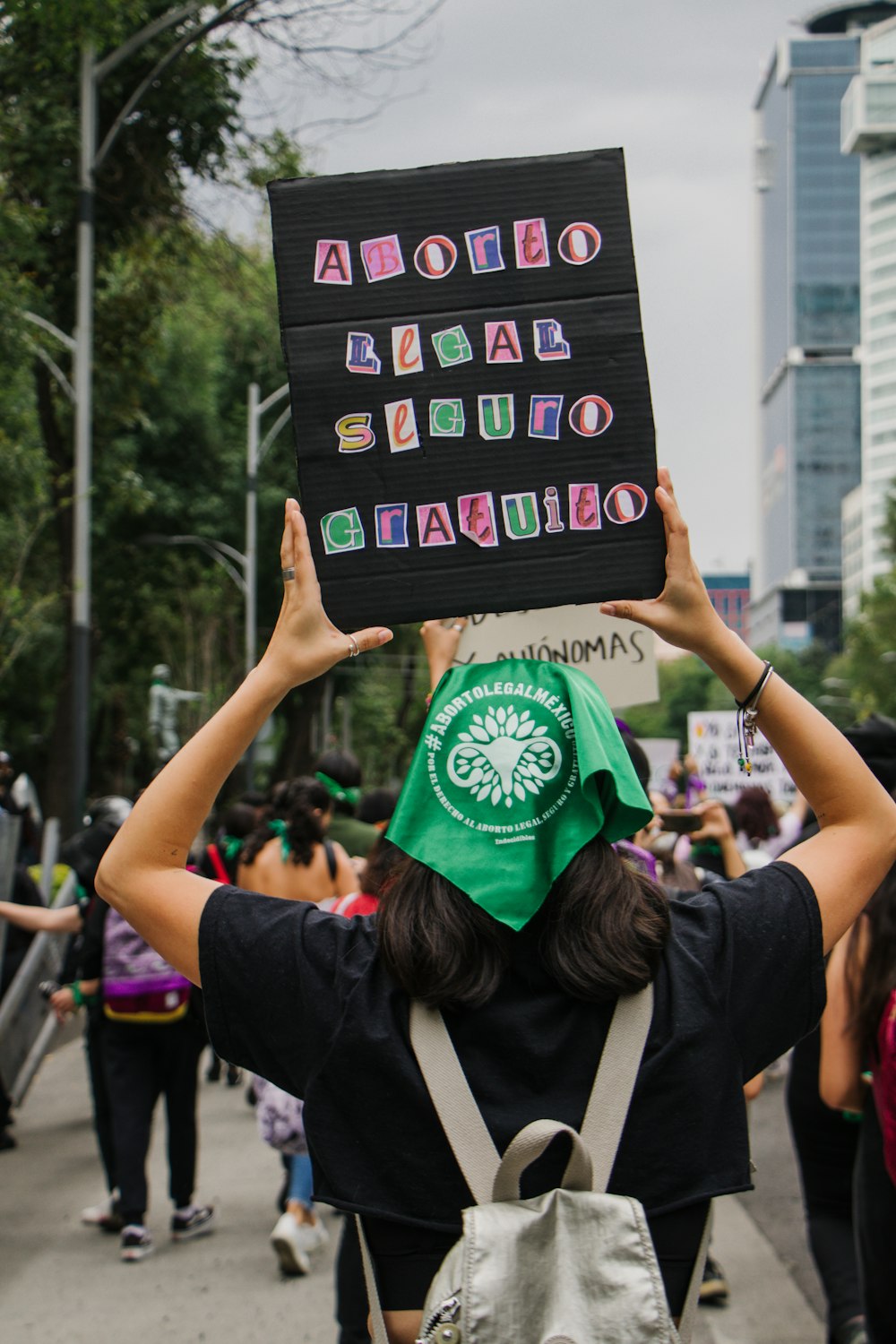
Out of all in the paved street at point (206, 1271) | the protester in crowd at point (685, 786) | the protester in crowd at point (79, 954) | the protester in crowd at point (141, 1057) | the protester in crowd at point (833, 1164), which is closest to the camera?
A: the protester in crowd at point (833, 1164)

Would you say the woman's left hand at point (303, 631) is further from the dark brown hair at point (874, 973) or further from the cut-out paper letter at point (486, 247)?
the dark brown hair at point (874, 973)

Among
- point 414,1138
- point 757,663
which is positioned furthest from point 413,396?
point 414,1138

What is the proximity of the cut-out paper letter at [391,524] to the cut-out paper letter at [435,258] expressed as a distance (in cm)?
35

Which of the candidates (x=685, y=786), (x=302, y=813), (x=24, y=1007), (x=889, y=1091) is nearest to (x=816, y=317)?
(x=685, y=786)

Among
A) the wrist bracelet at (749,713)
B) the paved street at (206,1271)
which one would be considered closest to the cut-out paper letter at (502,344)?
the wrist bracelet at (749,713)

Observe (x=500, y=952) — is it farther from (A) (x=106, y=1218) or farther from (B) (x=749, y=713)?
(A) (x=106, y=1218)

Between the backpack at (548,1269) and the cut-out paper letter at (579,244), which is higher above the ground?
the cut-out paper letter at (579,244)

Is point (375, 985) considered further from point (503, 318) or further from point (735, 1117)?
point (503, 318)

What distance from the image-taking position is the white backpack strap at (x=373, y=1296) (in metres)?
2.01

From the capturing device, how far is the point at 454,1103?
195 centimetres

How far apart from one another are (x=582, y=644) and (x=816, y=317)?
599ft

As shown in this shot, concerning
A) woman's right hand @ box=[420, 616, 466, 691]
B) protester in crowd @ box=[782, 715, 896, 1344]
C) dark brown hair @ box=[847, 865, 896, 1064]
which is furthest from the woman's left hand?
protester in crowd @ box=[782, 715, 896, 1344]

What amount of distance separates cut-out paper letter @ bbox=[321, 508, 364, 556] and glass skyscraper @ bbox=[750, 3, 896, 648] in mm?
173149

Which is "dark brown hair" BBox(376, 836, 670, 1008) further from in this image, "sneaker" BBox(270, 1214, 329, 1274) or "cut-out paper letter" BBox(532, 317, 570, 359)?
"sneaker" BBox(270, 1214, 329, 1274)
